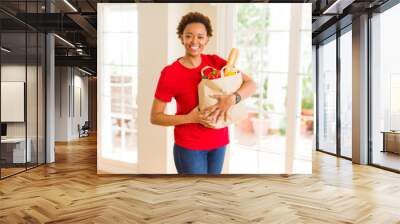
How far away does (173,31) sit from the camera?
590 centimetres

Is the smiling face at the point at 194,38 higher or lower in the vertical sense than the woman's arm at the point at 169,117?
higher

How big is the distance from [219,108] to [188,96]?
496 millimetres

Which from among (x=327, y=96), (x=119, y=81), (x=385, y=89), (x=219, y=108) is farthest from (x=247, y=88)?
(x=327, y=96)

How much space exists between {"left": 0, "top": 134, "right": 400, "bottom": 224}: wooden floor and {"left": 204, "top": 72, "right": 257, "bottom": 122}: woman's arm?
990 millimetres

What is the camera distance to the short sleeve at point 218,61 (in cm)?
586

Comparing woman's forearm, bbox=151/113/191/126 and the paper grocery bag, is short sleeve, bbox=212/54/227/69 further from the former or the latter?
woman's forearm, bbox=151/113/191/126

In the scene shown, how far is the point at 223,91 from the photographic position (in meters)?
5.69

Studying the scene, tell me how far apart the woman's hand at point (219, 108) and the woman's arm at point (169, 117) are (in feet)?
0.31

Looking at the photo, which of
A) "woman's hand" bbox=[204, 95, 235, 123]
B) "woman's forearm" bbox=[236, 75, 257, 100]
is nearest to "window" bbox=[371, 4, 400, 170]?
"woman's forearm" bbox=[236, 75, 257, 100]

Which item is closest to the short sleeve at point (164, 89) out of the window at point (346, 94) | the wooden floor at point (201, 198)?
the wooden floor at point (201, 198)

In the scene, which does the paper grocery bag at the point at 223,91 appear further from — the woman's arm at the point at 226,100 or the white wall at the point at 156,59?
the white wall at the point at 156,59

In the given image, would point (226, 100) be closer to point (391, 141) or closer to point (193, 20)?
point (193, 20)

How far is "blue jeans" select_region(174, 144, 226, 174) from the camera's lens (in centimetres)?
585

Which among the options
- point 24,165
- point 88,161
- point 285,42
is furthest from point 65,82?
point 285,42
